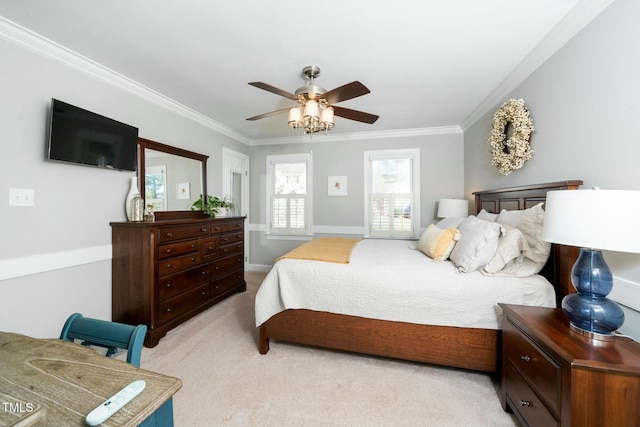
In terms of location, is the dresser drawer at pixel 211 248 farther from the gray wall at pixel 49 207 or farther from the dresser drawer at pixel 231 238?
the gray wall at pixel 49 207

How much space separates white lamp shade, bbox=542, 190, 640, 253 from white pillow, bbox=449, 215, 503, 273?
627mm

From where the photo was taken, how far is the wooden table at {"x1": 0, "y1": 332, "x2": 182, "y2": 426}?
55 cm

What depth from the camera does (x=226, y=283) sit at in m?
3.36

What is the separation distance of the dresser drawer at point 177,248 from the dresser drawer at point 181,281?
21 cm

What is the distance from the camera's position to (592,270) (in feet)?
4.12

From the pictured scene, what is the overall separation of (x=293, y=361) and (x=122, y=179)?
2406mm

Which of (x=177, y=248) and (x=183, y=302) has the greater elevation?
(x=177, y=248)

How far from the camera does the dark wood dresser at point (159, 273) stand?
7.50 ft

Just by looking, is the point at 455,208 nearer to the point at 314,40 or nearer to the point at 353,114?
the point at 353,114

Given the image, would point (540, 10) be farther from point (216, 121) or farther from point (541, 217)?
point (216, 121)

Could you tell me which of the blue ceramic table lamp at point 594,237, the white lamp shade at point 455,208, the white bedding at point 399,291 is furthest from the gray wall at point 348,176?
the blue ceramic table lamp at point 594,237

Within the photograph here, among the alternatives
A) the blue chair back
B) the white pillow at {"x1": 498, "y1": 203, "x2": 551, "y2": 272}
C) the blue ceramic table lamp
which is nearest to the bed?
the white pillow at {"x1": 498, "y1": 203, "x2": 551, "y2": 272}

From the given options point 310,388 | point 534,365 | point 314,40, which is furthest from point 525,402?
point 314,40

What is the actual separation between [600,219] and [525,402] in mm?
1022
